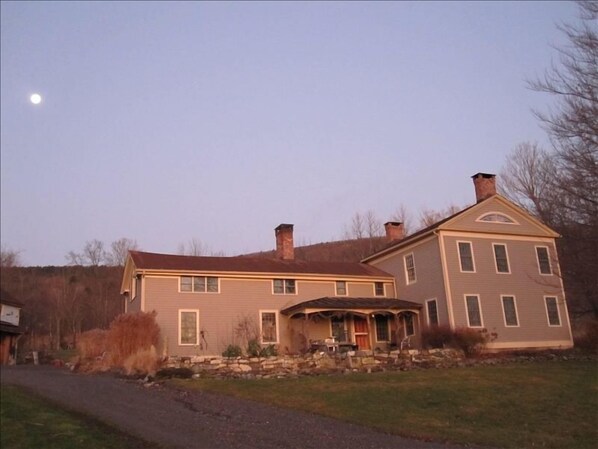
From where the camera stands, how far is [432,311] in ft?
87.2

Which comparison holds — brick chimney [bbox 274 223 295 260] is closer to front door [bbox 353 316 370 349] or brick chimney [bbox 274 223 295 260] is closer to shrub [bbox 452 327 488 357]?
front door [bbox 353 316 370 349]

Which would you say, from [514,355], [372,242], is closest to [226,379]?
[514,355]

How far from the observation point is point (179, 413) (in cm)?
1238

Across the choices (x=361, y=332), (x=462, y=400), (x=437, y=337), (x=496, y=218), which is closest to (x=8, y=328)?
(x=361, y=332)

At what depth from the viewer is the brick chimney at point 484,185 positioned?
28.7 meters

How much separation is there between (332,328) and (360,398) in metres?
13.7

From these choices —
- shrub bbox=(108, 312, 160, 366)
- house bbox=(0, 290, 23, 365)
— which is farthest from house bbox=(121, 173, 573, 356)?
house bbox=(0, 290, 23, 365)

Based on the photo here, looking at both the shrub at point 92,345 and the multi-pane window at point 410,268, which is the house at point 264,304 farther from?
the shrub at point 92,345

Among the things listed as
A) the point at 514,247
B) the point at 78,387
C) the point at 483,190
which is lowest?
the point at 78,387

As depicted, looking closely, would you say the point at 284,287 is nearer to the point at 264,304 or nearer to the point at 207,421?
the point at 264,304

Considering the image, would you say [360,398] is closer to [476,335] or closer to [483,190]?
[476,335]

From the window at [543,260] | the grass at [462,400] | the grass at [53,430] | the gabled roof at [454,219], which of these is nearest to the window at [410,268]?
the gabled roof at [454,219]

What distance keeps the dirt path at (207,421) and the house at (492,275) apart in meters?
14.3

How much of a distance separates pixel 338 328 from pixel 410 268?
4733 mm
